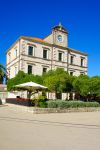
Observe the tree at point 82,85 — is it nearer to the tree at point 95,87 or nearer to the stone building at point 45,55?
the tree at point 95,87

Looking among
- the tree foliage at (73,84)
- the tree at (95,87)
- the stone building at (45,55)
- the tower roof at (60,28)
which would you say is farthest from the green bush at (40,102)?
the tower roof at (60,28)

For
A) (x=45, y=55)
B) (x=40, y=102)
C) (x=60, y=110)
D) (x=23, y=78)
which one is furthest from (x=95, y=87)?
(x=45, y=55)

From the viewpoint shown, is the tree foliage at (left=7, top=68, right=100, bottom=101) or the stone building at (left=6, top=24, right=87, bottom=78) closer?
the tree foliage at (left=7, top=68, right=100, bottom=101)

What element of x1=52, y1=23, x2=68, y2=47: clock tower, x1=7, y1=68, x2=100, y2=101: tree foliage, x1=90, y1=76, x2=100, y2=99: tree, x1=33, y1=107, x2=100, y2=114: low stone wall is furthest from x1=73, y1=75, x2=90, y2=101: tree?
x1=52, y1=23, x2=68, y2=47: clock tower

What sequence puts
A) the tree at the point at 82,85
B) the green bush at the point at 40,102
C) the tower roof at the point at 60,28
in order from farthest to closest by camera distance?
1. the tower roof at the point at 60,28
2. the tree at the point at 82,85
3. the green bush at the point at 40,102

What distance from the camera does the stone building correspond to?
42.6 m

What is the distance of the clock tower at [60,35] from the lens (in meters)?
47.8

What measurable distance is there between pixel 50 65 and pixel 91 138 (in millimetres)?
36851

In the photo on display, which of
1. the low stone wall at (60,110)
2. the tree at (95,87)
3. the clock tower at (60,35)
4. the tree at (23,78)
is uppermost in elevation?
the clock tower at (60,35)

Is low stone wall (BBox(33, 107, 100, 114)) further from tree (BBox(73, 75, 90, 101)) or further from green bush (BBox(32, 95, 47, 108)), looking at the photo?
tree (BBox(73, 75, 90, 101))

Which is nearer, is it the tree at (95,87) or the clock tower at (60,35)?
the tree at (95,87)

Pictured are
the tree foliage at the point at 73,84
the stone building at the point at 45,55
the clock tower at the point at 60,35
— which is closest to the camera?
the tree foliage at the point at 73,84

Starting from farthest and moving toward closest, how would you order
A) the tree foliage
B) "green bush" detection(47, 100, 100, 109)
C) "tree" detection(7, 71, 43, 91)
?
1. "tree" detection(7, 71, 43, 91)
2. the tree foliage
3. "green bush" detection(47, 100, 100, 109)

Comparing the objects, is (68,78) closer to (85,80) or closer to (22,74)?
(85,80)
